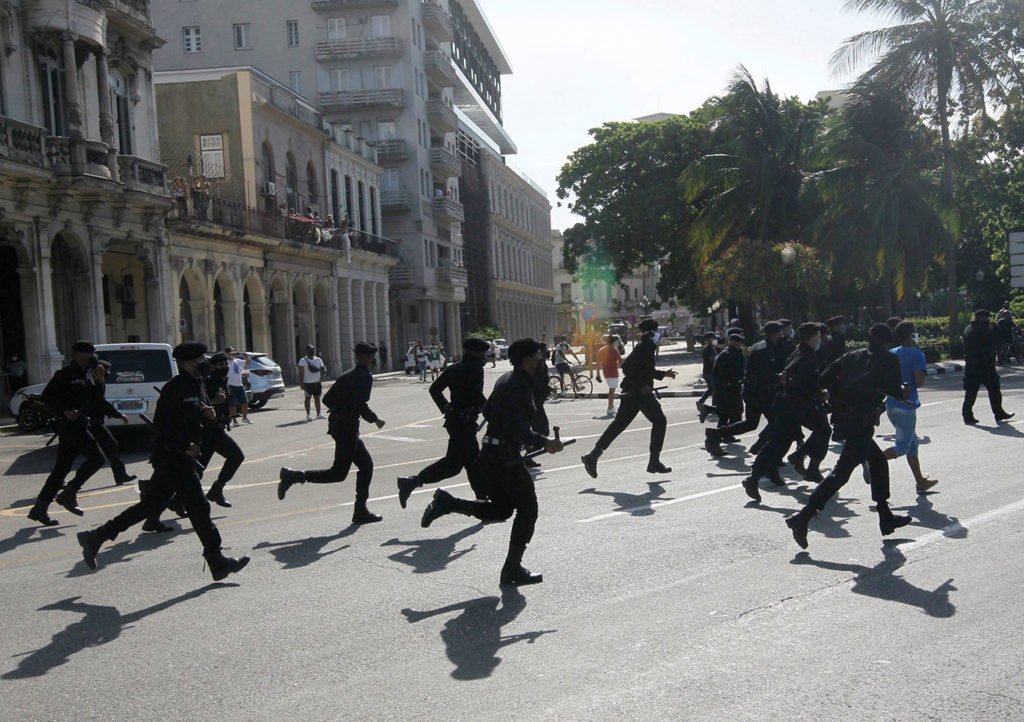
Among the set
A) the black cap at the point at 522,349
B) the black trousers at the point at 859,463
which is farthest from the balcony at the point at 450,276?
the black cap at the point at 522,349

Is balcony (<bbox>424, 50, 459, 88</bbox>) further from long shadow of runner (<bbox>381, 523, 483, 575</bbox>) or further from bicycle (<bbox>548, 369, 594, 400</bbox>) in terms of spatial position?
long shadow of runner (<bbox>381, 523, 483, 575</bbox>)

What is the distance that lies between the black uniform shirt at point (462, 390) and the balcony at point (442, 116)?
54.7 meters

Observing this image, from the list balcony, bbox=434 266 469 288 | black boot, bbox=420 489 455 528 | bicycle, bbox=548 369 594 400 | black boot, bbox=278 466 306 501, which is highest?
balcony, bbox=434 266 469 288

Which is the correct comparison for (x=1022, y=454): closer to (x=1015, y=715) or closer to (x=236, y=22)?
(x=1015, y=715)

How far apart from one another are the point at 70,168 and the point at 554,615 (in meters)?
23.1

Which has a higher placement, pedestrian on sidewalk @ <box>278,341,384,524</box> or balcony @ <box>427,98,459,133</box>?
balcony @ <box>427,98,459,133</box>

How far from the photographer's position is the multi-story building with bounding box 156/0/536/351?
58.3 m

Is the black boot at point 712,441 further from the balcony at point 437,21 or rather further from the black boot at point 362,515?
the balcony at point 437,21

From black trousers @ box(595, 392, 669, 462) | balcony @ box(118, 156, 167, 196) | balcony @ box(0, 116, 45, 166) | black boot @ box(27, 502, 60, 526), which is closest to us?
black boot @ box(27, 502, 60, 526)

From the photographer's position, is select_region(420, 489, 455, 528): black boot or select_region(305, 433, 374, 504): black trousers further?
select_region(305, 433, 374, 504): black trousers

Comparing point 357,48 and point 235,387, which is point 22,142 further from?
point 357,48

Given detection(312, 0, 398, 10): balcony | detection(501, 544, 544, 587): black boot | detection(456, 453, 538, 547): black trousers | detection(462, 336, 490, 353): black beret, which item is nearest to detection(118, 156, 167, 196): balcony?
detection(462, 336, 490, 353): black beret

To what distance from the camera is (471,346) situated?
916 cm

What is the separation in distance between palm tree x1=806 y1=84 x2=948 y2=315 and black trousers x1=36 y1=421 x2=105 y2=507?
28.9 m
